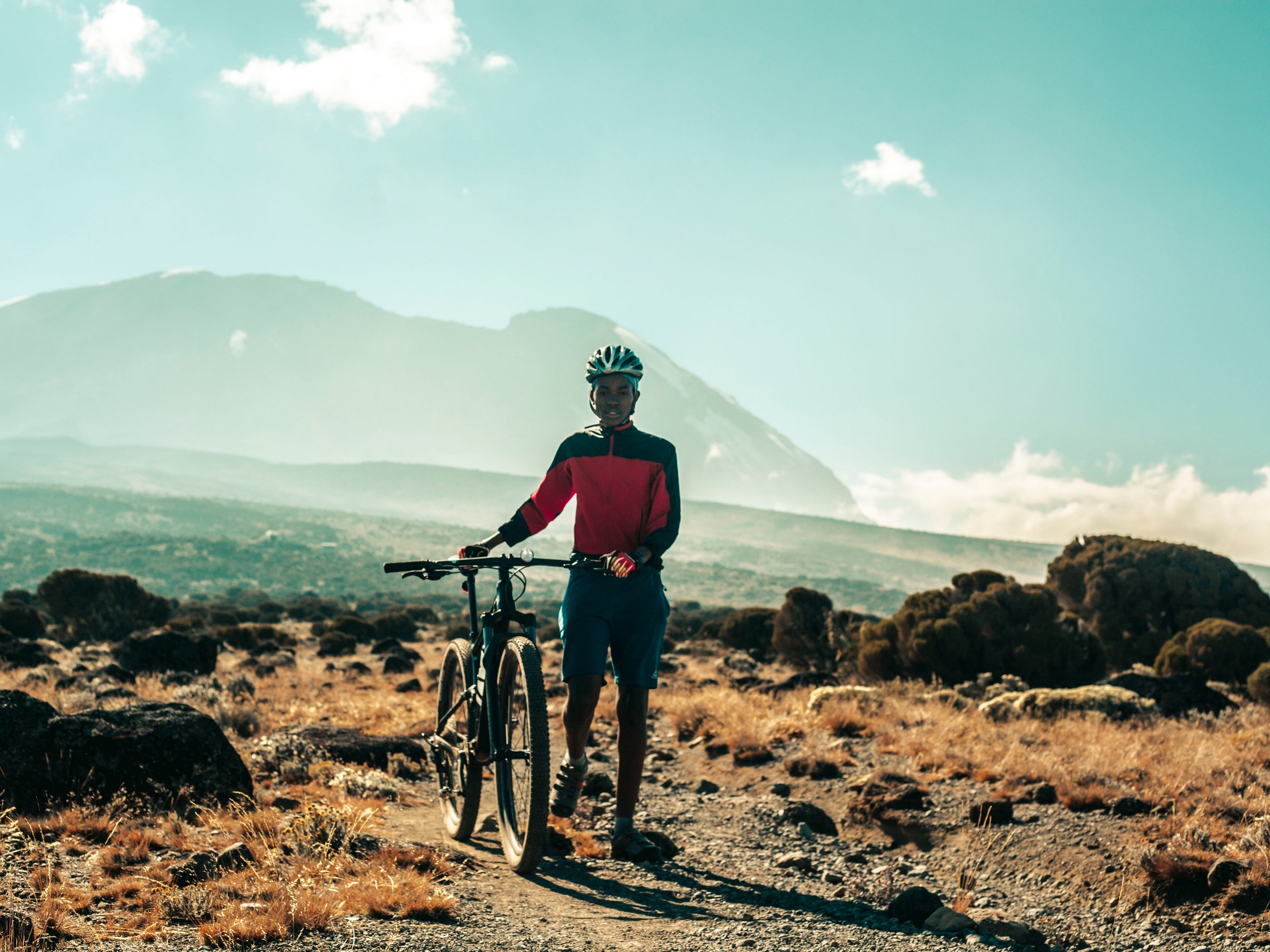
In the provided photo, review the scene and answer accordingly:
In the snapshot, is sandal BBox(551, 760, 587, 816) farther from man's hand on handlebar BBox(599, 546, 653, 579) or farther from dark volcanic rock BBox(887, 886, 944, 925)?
dark volcanic rock BBox(887, 886, 944, 925)

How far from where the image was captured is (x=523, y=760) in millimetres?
4285

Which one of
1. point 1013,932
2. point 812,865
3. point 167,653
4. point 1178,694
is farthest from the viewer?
Result: point 167,653

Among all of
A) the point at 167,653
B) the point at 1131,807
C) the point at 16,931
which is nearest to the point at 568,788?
the point at 16,931

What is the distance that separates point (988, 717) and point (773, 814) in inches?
169

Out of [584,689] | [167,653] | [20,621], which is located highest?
[584,689]

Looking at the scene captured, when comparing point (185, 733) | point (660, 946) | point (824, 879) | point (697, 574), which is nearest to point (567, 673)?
point (660, 946)

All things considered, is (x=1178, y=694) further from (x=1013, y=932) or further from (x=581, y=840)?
(x=581, y=840)

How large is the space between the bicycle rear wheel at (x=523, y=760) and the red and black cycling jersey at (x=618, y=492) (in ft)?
2.20

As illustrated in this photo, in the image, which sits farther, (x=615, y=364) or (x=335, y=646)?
(x=335, y=646)

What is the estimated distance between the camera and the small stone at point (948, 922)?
13.0ft

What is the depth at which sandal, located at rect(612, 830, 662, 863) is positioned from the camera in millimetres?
4891

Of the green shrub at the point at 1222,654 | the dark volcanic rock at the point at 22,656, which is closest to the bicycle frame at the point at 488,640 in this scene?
the dark volcanic rock at the point at 22,656

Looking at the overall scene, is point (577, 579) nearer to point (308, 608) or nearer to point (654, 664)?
point (654, 664)

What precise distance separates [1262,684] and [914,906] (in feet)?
33.4
